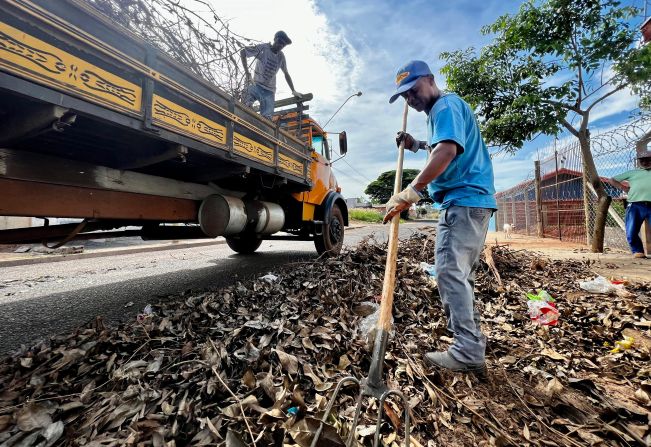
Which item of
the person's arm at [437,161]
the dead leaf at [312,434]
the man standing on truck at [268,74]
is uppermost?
the man standing on truck at [268,74]

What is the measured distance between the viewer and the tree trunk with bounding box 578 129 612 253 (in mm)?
5410

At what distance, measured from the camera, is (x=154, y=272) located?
438 centimetres

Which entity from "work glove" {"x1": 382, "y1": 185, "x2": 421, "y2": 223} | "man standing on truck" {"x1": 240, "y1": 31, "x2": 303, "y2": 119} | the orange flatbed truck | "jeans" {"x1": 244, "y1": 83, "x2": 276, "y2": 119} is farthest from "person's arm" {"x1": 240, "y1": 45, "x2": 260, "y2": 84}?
"work glove" {"x1": 382, "y1": 185, "x2": 421, "y2": 223}

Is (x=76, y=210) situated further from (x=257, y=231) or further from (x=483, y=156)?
(x=483, y=156)

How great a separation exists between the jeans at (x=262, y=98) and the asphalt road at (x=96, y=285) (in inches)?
102

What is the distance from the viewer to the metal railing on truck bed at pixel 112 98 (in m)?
1.49

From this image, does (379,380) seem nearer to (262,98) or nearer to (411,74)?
(411,74)

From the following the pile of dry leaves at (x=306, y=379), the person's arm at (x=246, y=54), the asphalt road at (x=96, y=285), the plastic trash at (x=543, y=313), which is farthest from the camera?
the person's arm at (x=246, y=54)

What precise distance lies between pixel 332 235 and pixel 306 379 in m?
4.01

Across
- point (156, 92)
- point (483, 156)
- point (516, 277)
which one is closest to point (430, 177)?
point (483, 156)

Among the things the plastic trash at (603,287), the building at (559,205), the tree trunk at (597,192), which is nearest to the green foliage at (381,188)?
the building at (559,205)

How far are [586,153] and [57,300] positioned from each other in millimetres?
8389

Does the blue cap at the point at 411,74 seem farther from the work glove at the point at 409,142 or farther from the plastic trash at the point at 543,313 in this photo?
the plastic trash at the point at 543,313

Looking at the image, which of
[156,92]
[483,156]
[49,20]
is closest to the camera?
[49,20]
